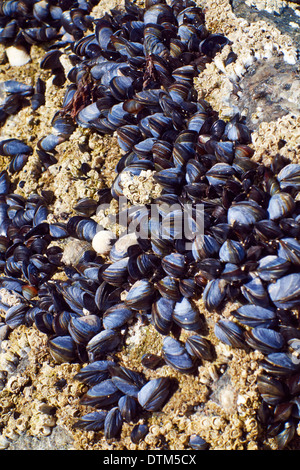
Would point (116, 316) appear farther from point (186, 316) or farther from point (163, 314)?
point (186, 316)

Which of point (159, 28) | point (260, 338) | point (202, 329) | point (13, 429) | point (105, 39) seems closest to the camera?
point (260, 338)

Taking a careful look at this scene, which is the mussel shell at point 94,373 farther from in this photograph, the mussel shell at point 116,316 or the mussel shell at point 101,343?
the mussel shell at point 116,316

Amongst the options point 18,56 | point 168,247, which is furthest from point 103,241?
point 18,56

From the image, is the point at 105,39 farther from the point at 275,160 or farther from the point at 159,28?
the point at 275,160

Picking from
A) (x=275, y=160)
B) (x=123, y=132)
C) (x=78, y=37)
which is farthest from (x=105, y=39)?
(x=275, y=160)

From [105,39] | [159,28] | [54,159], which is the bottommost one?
[54,159]

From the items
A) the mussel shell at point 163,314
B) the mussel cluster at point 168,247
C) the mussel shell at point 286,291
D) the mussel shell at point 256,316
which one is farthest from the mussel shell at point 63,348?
the mussel shell at point 286,291

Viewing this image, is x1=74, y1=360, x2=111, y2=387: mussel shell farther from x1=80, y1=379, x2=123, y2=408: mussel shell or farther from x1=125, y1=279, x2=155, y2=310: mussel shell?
x1=125, y1=279, x2=155, y2=310: mussel shell
